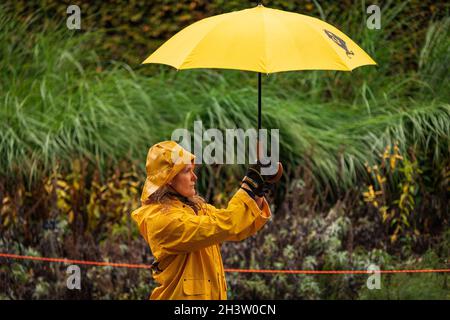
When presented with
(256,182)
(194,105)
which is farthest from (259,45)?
(194,105)

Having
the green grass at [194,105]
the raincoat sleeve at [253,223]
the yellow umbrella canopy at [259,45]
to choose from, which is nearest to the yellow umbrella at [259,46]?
the yellow umbrella canopy at [259,45]

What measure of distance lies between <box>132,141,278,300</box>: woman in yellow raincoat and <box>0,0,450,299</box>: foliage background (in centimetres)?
230

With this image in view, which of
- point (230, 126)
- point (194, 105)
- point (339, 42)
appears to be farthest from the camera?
point (194, 105)

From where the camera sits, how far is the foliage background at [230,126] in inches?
288

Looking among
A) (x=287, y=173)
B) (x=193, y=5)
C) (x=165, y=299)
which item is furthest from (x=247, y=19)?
(x=193, y=5)

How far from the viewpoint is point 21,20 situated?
10297mm

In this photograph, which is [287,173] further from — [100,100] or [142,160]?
[100,100]

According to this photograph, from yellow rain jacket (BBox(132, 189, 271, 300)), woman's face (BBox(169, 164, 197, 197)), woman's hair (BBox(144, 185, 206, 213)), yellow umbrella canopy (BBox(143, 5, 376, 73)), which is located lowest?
yellow rain jacket (BBox(132, 189, 271, 300))

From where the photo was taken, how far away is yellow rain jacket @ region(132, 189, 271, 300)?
464 cm

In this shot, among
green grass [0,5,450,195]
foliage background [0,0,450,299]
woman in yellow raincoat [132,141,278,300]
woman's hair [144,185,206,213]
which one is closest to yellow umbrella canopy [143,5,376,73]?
woman in yellow raincoat [132,141,278,300]

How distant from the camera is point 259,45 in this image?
195 inches

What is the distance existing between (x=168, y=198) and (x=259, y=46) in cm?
84

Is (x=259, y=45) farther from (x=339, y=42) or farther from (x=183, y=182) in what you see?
(x=183, y=182)

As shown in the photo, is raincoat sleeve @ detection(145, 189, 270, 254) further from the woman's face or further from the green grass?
the green grass
